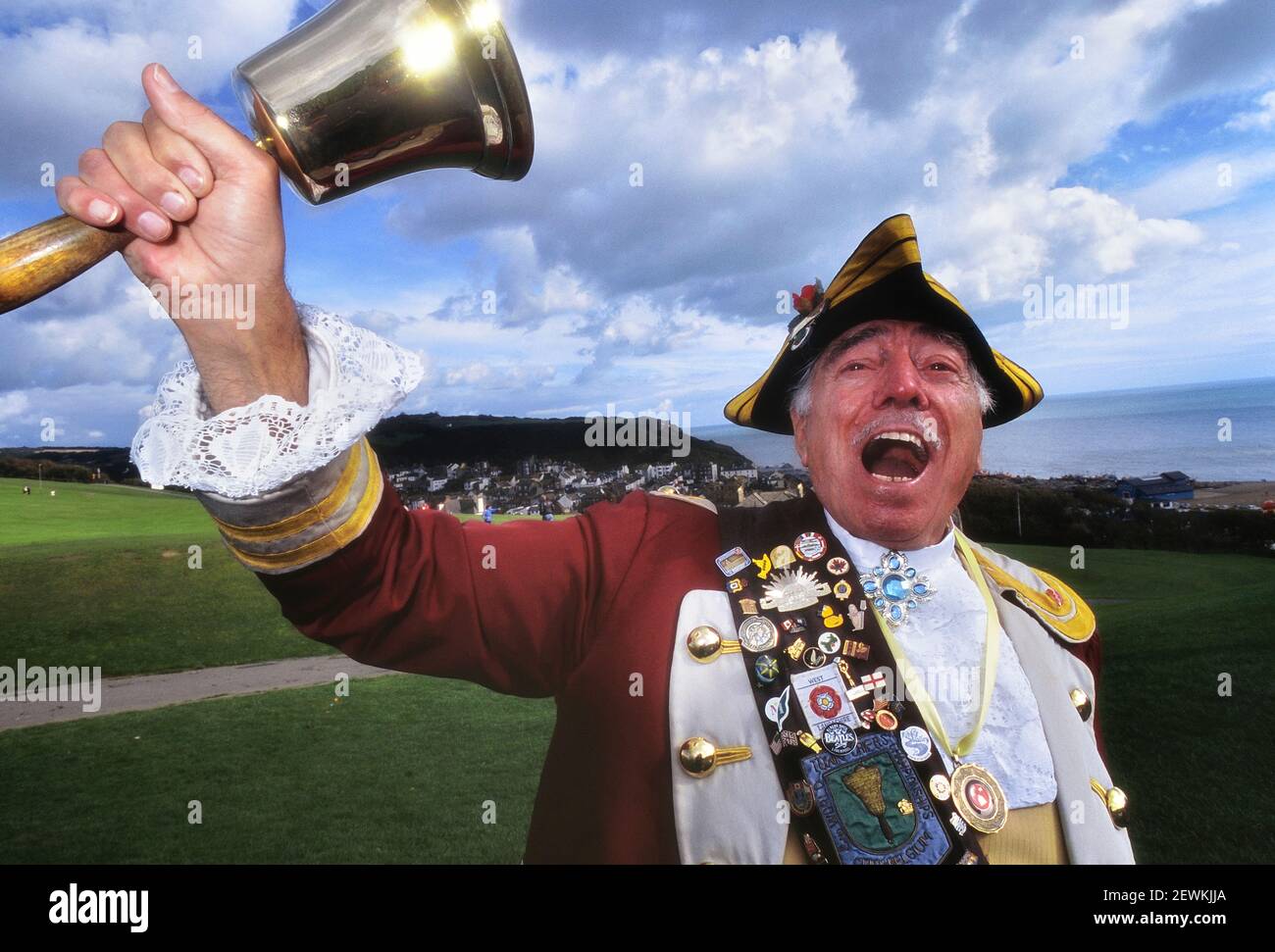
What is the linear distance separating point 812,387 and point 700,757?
2.86 feet

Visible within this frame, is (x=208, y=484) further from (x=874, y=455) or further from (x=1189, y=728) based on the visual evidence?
(x=1189, y=728)

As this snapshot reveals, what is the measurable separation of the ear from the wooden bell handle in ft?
4.55

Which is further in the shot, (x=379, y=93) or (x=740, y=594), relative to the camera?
(x=740, y=594)

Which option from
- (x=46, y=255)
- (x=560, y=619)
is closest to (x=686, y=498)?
(x=560, y=619)

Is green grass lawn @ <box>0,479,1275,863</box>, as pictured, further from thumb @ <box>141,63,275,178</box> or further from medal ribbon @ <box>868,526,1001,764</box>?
thumb @ <box>141,63,275,178</box>

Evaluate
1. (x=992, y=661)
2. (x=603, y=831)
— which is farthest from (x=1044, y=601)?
(x=603, y=831)

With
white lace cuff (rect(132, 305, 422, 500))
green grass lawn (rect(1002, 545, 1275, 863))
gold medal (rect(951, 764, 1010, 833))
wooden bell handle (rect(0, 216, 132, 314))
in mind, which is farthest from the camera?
green grass lawn (rect(1002, 545, 1275, 863))

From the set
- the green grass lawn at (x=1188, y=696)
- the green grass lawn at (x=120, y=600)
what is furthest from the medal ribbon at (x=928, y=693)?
the green grass lawn at (x=120, y=600)

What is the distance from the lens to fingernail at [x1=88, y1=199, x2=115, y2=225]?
2.93ft

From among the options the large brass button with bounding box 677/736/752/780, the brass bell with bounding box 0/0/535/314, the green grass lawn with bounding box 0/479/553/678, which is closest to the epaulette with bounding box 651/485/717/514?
the large brass button with bounding box 677/736/752/780

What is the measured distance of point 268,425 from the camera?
1.10 meters

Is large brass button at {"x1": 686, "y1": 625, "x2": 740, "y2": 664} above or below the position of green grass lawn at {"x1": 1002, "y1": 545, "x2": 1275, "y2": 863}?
above

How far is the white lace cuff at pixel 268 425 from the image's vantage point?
3.55 feet

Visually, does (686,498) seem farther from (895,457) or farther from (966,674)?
(966,674)
